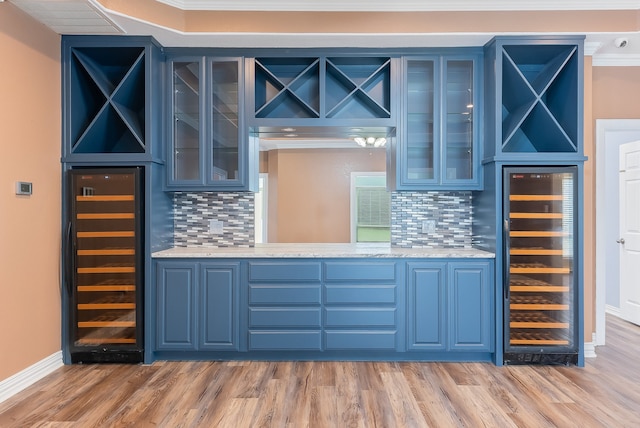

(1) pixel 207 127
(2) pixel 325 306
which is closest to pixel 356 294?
(2) pixel 325 306

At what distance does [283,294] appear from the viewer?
3.02 m

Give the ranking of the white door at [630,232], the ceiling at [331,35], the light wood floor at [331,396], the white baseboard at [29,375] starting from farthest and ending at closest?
1. the white door at [630,232]
2. the ceiling at [331,35]
3. the white baseboard at [29,375]
4. the light wood floor at [331,396]

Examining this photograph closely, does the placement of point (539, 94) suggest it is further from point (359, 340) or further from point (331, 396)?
point (331, 396)

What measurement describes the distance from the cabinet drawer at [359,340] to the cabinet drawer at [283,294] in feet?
1.06

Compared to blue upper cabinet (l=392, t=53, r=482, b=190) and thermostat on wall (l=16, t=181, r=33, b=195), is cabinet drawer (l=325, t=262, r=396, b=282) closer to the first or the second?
blue upper cabinet (l=392, t=53, r=482, b=190)

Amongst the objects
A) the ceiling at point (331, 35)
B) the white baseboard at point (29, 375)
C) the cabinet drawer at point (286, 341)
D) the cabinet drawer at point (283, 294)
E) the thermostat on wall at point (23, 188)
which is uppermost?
the ceiling at point (331, 35)

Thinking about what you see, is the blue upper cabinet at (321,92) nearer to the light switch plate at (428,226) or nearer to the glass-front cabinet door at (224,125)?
the glass-front cabinet door at (224,125)

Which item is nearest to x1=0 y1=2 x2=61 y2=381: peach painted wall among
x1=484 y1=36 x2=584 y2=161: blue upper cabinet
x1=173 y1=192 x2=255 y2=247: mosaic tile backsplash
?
x1=173 y1=192 x2=255 y2=247: mosaic tile backsplash

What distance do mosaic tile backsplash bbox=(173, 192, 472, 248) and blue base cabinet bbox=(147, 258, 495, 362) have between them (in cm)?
54

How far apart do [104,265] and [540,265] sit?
353 centimetres

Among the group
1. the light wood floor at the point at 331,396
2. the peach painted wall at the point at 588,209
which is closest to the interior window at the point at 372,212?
the light wood floor at the point at 331,396

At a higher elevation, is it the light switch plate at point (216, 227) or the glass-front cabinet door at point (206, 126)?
the glass-front cabinet door at point (206, 126)

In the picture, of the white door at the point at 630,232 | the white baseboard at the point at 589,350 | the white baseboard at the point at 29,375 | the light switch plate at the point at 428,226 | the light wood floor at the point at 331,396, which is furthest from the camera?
the white door at the point at 630,232

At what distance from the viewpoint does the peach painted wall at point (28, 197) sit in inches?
98.0
